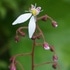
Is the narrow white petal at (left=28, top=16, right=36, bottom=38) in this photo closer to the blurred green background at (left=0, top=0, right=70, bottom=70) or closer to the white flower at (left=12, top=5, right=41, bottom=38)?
the white flower at (left=12, top=5, right=41, bottom=38)

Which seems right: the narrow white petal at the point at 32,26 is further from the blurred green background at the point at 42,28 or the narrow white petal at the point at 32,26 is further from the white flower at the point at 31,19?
the blurred green background at the point at 42,28

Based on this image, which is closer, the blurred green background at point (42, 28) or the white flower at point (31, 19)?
the white flower at point (31, 19)

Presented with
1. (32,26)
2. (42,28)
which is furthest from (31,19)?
(42,28)

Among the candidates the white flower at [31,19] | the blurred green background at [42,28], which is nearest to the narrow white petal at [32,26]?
the white flower at [31,19]

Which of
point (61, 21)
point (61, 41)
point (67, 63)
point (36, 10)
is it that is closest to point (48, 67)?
point (67, 63)

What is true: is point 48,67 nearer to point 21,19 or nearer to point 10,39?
point 10,39

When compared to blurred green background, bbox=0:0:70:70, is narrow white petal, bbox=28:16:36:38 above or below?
above

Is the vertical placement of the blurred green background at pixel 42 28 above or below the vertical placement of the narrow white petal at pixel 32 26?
below

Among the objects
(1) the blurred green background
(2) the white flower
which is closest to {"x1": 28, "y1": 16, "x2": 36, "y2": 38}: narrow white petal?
(2) the white flower

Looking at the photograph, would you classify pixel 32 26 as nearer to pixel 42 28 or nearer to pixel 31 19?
pixel 31 19
